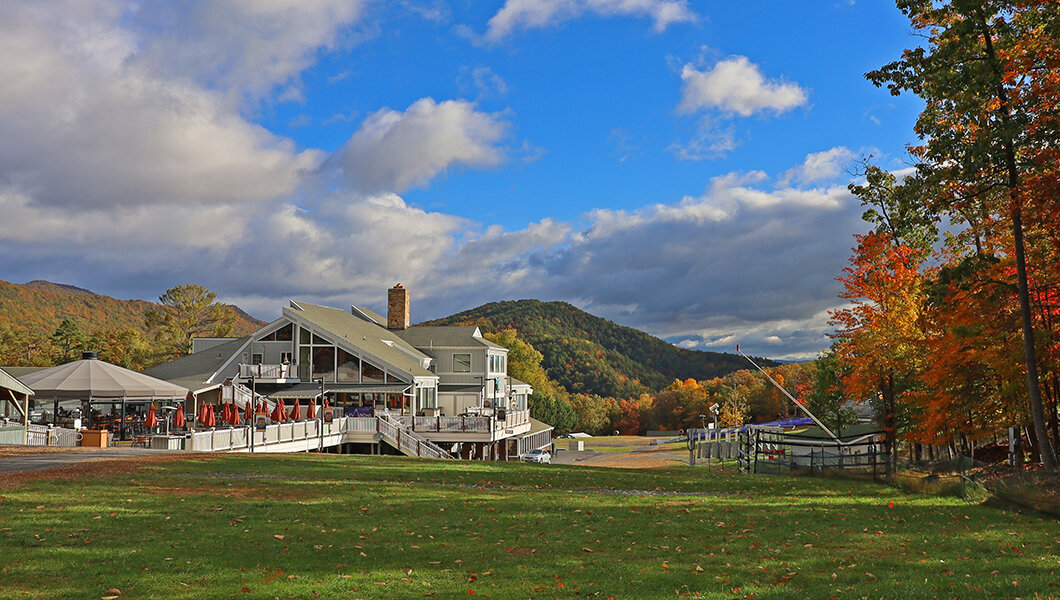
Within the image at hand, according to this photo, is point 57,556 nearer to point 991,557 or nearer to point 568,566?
point 568,566

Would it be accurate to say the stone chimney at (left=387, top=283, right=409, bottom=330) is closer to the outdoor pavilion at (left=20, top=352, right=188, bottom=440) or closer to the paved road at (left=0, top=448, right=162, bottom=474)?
the outdoor pavilion at (left=20, top=352, right=188, bottom=440)

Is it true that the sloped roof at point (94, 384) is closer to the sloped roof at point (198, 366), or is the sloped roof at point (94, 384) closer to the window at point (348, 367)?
the sloped roof at point (198, 366)

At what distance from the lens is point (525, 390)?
6400 centimetres

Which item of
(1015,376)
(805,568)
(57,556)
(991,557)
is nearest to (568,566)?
(805,568)

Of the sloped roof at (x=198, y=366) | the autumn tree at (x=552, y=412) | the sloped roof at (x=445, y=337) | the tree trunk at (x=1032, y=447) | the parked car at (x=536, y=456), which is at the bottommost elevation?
the parked car at (x=536, y=456)

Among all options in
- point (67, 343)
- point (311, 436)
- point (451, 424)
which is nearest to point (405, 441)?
point (451, 424)

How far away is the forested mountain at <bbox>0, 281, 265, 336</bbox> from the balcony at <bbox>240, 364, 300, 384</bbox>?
10892 centimetres

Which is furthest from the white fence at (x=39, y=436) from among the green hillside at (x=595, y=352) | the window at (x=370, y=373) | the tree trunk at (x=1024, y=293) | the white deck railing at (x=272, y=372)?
the green hillside at (x=595, y=352)

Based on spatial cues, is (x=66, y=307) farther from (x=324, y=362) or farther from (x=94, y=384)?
(x=94, y=384)

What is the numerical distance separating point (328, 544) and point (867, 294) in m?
24.7

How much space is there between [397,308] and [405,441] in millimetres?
24844

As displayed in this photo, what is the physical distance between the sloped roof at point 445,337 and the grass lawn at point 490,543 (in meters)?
38.6

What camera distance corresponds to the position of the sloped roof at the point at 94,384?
31319 millimetres

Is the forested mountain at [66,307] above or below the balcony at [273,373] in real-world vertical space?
above
